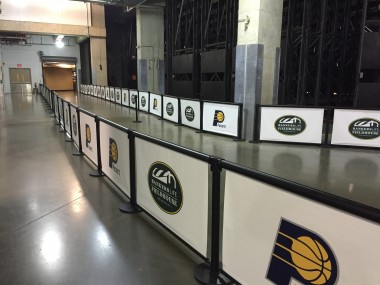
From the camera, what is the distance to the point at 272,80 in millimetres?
10383

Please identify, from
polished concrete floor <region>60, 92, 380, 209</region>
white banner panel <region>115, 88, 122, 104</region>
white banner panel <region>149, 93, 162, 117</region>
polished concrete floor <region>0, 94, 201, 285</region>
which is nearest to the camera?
polished concrete floor <region>0, 94, 201, 285</region>

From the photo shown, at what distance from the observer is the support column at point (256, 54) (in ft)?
31.7

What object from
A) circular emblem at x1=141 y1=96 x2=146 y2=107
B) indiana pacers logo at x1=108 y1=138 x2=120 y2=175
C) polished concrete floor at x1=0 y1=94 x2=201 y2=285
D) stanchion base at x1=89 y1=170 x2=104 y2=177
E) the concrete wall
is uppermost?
the concrete wall

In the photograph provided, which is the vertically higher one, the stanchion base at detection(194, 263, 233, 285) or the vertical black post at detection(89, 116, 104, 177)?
the vertical black post at detection(89, 116, 104, 177)

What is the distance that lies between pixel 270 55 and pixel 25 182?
8.14m

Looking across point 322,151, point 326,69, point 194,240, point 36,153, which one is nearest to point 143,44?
point 326,69

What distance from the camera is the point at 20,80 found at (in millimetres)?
37188

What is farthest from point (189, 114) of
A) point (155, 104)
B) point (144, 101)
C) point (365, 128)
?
point (365, 128)

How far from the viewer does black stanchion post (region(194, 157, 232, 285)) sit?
2.66 metres

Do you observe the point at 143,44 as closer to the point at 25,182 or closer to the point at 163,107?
the point at 163,107

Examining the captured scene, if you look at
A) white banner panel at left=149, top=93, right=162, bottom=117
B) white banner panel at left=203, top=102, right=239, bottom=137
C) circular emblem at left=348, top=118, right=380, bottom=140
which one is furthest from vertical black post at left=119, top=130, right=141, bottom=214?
white banner panel at left=149, top=93, right=162, bottom=117

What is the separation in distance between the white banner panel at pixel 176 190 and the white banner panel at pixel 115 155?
0.56m

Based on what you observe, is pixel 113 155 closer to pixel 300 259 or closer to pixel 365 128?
pixel 300 259

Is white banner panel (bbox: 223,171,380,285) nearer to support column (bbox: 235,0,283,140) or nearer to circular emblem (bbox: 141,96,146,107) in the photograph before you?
support column (bbox: 235,0,283,140)
